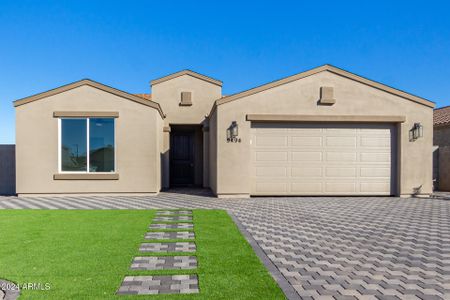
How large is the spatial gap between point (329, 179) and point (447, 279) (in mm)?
8217

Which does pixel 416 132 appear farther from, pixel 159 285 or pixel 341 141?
pixel 159 285

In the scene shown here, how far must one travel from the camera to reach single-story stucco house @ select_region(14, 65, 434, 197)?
11805 mm

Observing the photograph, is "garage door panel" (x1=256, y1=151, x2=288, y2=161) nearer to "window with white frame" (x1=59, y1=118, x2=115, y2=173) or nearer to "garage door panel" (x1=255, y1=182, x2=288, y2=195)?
"garage door panel" (x1=255, y1=182, x2=288, y2=195)

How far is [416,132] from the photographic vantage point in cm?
1188

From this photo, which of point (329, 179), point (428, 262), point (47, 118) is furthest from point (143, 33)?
point (428, 262)

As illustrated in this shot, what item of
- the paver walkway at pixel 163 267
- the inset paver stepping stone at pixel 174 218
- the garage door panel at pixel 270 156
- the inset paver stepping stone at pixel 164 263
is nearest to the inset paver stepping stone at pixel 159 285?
the paver walkway at pixel 163 267

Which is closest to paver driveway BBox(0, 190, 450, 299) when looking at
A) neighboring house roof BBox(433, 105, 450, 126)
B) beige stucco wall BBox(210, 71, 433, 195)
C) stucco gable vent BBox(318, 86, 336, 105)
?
beige stucco wall BBox(210, 71, 433, 195)

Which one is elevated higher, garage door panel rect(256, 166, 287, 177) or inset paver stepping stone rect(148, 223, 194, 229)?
garage door panel rect(256, 166, 287, 177)

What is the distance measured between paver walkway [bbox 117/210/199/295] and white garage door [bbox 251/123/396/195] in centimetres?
630

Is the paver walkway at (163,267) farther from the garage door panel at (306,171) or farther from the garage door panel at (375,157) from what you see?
the garage door panel at (375,157)

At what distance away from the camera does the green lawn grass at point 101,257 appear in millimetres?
3482

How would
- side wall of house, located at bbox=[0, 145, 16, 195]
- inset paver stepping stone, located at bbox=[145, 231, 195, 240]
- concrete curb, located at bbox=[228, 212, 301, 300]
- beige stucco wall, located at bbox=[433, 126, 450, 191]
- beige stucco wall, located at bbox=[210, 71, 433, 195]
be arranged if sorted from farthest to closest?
beige stucco wall, located at bbox=[433, 126, 450, 191] < side wall of house, located at bbox=[0, 145, 16, 195] < beige stucco wall, located at bbox=[210, 71, 433, 195] < inset paver stepping stone, located at bbox=[145, 231, 195, 240] < concrete curb, located at bbox=[228, 212, 301, 300]

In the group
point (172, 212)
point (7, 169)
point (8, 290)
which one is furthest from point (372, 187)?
point (7, 169)

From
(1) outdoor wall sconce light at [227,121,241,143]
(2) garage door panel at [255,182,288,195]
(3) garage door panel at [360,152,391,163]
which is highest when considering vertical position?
(1) outdoor wall sconce light at [227,121,241,143]
